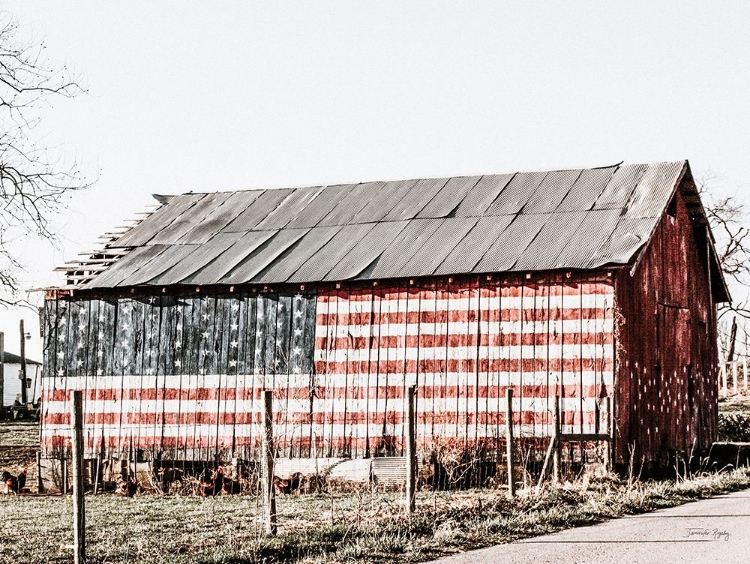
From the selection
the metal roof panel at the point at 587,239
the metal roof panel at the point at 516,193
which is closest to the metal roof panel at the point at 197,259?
the metal roof panel at the point at 516,193

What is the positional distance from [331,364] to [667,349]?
7865 millimetres

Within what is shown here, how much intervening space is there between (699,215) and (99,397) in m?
15.3

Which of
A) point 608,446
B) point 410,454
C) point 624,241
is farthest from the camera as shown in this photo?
point 624,241

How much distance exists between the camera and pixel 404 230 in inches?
984

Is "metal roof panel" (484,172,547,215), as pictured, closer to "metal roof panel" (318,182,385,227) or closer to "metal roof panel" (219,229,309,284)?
"metal roof panel" (318,182,385,227)

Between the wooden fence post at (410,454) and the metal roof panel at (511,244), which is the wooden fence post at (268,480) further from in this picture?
the metal roof panel at (511,244)

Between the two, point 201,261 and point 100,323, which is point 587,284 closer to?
point 201,261

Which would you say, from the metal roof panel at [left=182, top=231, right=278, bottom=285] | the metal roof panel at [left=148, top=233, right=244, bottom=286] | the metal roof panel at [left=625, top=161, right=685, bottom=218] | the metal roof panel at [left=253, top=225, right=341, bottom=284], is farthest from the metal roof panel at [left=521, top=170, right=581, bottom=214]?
the metal roof panel at [left=148, top=233, right=244, bottom=286]

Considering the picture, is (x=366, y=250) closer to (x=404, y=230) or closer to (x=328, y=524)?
(x=404, y=230)

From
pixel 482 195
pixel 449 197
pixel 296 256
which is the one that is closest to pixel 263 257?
pixel 296 256

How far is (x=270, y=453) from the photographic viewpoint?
13.0 meters

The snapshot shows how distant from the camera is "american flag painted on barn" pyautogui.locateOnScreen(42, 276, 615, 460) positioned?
21.8m

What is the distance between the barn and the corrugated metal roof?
6cm

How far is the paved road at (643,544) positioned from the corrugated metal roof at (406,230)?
767 cm
